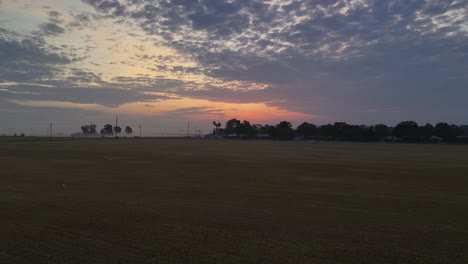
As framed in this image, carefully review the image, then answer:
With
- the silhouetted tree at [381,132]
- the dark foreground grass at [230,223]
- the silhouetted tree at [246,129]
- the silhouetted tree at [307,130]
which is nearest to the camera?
the dark foreground grass at [230,223]

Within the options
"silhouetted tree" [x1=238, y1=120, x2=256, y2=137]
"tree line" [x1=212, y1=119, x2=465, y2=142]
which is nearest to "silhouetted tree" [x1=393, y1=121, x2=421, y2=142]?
"tree line" [x1=212, y1=119, x2=465, y2=142]

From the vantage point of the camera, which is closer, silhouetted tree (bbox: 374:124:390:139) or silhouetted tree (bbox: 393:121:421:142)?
silhouetted tree (bbox: 393:121:421:142)

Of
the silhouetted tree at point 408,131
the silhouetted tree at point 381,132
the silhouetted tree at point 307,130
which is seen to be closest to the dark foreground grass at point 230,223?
→ the silhouetted tree at point 408,131

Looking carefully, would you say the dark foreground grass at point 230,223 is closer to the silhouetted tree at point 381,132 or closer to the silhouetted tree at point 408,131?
the silhouetted tree at point 408,131

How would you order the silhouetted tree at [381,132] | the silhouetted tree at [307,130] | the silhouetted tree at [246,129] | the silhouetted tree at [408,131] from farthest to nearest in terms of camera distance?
the silhouetted tree at [246,129] < the silhouetted tree at [307,130] < the silhouetted tree at [381,132] < the silhouetted tree at [408,131]

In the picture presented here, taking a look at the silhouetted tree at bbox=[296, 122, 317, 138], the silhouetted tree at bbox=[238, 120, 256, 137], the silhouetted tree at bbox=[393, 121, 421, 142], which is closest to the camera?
the silhouetted tree at bbox=[393, 121, 421, 142]

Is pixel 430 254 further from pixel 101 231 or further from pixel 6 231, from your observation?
pixel 6 231

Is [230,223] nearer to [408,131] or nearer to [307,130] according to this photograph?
[408,131]

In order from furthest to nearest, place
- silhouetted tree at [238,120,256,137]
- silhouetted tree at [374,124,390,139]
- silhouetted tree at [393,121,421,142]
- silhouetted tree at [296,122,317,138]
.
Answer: silhouetted tree at [238,120,256,137], silhouetted tree at [296,122,317,138], silhouetted tree at [374,124,390,139], silhouetted tree at [393,121,421,142]

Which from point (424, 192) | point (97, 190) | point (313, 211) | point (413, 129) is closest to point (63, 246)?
point (313, 211)

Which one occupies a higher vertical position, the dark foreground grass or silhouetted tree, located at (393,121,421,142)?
silhouetted tree, located at (393,121,421,142)

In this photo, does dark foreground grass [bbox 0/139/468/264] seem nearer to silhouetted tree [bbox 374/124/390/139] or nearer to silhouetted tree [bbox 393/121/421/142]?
silhouetted tree [bbox 393/121/421/142]

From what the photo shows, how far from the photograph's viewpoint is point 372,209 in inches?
412

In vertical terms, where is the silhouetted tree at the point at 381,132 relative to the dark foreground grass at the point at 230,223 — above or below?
above
